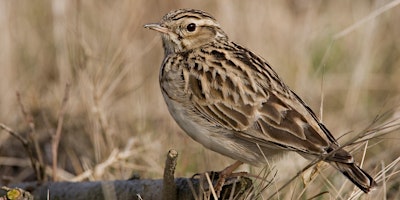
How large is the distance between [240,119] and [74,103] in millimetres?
3135

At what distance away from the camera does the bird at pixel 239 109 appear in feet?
16.3

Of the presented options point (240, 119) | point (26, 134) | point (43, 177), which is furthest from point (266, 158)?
point (26, 134)

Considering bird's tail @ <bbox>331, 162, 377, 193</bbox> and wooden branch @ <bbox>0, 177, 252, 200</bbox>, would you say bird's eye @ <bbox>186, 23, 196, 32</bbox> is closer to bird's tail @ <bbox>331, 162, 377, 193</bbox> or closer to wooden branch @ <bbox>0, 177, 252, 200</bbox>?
wooden branch @ <bbox>0, 177, 252, 200</bbox>

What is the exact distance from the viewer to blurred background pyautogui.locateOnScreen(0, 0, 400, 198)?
270 inches

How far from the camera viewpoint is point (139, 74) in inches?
344

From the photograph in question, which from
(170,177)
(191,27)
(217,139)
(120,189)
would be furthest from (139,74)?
(170,177)

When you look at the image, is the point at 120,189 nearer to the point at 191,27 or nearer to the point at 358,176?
the point at 191,27

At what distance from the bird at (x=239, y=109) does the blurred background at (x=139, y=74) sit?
36.1 inches

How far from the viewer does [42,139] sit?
7711 mm

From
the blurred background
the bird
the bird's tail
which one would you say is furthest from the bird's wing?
the blurred background

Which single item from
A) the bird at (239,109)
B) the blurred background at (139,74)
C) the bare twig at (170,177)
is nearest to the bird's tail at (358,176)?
the bird at (239,109)

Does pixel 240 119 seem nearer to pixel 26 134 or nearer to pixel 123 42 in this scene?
pixel 123 42

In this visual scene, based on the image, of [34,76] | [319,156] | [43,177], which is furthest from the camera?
[34,76]

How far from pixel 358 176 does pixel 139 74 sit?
443cm
